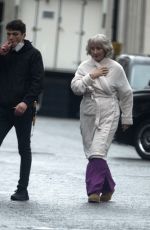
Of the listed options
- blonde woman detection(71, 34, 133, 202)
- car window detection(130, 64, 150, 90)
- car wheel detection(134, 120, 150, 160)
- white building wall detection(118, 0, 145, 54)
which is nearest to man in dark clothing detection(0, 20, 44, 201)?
blonde woman detection(71, 34, 133, 202)

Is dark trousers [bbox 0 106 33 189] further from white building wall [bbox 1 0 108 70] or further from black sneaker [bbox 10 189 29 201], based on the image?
white building wall [bbox 1 0 108 70]

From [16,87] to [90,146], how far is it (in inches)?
45.8

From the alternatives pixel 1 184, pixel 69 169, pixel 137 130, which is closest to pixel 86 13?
pixel 137 130

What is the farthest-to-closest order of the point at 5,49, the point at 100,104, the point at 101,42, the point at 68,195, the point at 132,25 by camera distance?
the point at 132,25, the point at 68,195, the point at 100,104, the point at 101,42, the point at 5,49

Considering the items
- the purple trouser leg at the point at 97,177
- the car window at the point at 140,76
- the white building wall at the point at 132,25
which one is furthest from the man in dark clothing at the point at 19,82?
the white building wall at the point at 132,25

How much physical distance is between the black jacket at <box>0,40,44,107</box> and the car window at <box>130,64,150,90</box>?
916 centimetres

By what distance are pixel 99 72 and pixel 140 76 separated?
917 centimetres

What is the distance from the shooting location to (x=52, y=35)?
125ft

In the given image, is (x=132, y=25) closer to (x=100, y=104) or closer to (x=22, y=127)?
(x=100, y=104)

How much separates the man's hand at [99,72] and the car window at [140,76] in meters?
8.62

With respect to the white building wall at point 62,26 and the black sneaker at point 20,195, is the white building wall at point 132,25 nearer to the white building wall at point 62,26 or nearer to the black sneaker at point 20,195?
the white building wall at point 62,26

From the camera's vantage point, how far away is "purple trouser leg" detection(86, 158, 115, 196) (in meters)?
11.9

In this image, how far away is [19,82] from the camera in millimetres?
11477

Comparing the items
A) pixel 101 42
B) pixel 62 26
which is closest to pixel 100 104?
pixel 101 42
